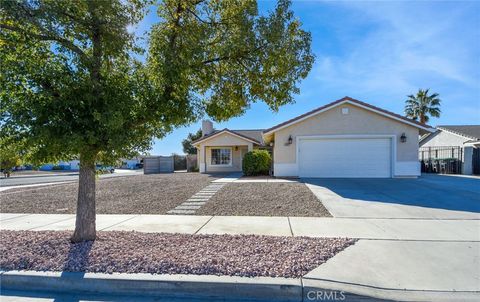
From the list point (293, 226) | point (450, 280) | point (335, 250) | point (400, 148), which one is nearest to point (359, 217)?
point (293, 226)

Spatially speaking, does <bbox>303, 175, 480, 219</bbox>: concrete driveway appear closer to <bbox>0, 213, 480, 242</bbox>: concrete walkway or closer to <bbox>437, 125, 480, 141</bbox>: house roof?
<bbox>0, 213, 480, 242</bbox>: concrete walkway

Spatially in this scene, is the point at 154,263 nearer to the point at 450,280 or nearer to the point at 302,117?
the point at 450,280

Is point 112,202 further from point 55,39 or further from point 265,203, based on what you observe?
point 55,39

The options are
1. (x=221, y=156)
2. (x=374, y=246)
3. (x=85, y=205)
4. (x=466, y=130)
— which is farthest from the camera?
(x=221, y=156)

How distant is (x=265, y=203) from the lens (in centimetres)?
836

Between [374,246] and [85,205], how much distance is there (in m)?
5.22

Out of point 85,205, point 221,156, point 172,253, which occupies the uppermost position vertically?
point 221,156

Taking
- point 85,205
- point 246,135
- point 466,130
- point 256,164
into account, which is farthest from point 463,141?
point 85,205

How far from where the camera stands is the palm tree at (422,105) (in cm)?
3133

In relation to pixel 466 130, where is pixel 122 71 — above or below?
below

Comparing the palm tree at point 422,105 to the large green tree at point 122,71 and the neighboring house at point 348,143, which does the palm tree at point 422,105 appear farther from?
the large green tree at point 122,71

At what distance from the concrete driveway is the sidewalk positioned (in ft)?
2.24

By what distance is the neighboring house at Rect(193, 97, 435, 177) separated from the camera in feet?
46.5

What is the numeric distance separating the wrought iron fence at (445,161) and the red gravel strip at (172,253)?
62.9ft
